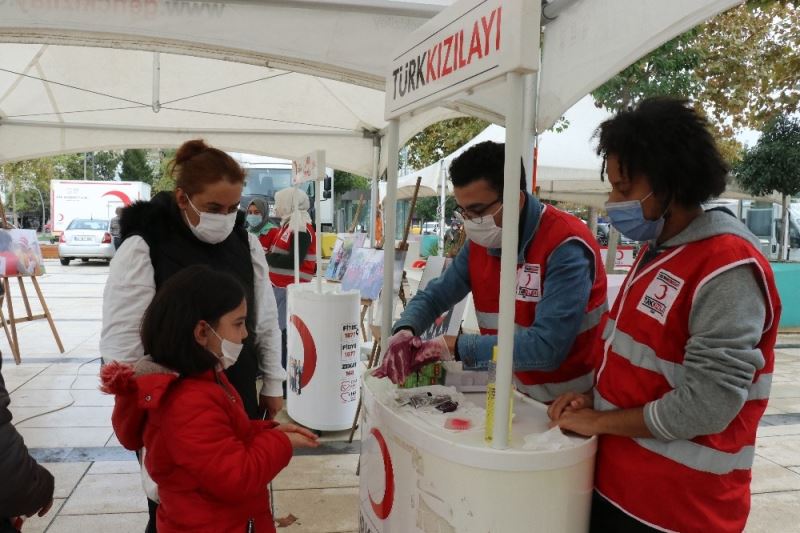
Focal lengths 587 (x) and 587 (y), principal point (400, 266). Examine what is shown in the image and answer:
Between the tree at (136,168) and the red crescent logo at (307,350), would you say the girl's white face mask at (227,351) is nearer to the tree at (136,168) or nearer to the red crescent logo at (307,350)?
the red crescent logo at (307,350)

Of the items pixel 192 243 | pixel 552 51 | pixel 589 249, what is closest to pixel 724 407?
pixel 589 249

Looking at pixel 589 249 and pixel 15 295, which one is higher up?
pixel 589 249

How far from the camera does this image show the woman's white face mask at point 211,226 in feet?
5.97

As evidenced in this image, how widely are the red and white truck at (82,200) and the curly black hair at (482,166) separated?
20.0m

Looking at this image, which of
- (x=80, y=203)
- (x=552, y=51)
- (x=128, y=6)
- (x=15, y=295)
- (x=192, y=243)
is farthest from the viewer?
(x=80, y=203)

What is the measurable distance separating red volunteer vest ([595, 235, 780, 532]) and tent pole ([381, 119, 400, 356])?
82cm

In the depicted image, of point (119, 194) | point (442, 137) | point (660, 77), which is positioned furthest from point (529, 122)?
point (119, 194)

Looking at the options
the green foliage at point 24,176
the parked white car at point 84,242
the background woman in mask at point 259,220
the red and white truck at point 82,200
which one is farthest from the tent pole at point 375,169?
the green foliage at point 24,176

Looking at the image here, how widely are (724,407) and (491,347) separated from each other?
577 mm

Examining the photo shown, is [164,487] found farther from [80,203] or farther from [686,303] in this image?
[80,203]

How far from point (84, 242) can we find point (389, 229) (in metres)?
16.9

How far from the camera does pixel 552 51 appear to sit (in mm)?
2779

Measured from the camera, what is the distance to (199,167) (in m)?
1.84

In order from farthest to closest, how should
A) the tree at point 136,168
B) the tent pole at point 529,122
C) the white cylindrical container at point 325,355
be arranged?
the tree at point 136,168
the white cylindrical container at point 325,355
the tent pole at point 529,122
